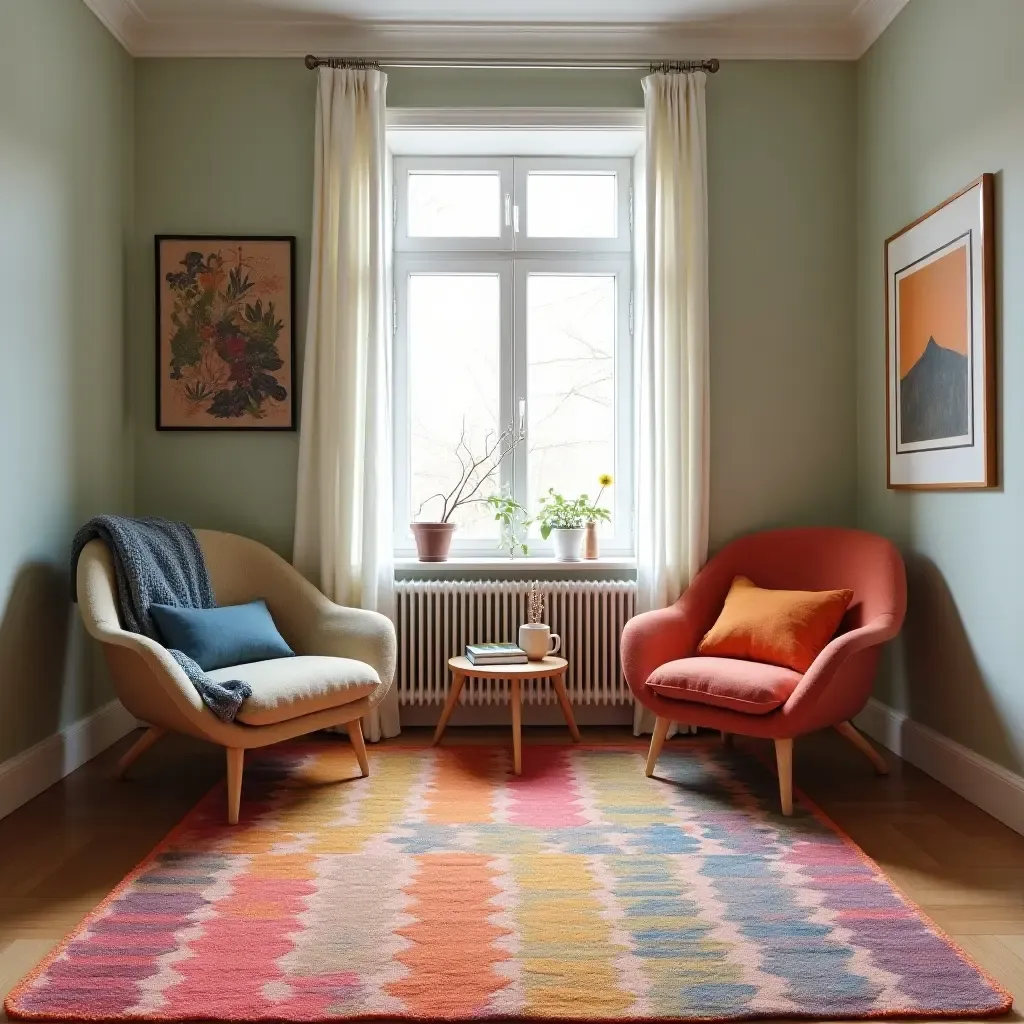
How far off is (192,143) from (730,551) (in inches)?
113

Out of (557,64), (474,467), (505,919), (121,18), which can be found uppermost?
(121,18)

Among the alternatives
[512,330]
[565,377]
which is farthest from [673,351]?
[512,330]

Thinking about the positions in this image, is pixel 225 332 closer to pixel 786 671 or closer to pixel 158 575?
pixel 158 575

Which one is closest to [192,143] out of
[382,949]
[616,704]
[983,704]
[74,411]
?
[74,411]

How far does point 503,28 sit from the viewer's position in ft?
13.0

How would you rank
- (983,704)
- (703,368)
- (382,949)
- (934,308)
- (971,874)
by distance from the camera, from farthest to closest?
(703,368) → (934,308) → (983,704) → (971,874) → (382,949)

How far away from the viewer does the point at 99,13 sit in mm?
3695

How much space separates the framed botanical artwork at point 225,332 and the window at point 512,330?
55cm

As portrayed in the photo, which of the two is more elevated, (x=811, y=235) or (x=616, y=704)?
(x=811, y=235)

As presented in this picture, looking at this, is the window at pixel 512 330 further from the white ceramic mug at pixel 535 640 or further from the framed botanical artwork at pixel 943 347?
the framed botanical artwork at pixel 943 347

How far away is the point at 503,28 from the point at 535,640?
2541 mm

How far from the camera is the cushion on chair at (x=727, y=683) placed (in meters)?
2.98

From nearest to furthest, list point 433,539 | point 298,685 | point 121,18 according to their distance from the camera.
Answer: point 298,685
point 121,18
point 433,539

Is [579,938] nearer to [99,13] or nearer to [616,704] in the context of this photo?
[616,704]
